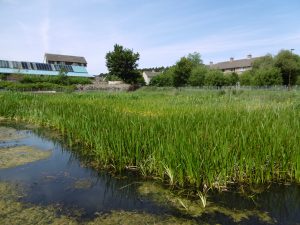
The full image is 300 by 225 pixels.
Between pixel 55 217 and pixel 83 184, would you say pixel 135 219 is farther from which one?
pixel 83 184

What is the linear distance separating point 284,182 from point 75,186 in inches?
114

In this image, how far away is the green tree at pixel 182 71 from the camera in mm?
45281

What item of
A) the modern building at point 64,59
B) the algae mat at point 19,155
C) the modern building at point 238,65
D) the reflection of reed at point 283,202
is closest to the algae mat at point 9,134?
the algae mat at point 19,155

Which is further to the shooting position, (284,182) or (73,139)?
(73,139)

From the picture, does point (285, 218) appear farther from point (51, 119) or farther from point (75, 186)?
point (51, 119)

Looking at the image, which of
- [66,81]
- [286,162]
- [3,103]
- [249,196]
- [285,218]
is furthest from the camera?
[66,81]

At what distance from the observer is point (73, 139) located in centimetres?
704

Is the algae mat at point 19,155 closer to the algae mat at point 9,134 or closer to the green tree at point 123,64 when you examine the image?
the algae mat at point 9,134

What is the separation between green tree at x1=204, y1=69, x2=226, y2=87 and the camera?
41875 mm

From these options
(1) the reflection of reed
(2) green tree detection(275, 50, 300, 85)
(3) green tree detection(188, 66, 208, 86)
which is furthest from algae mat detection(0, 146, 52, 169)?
(2) green tree detection(275, 50, 300, 85)

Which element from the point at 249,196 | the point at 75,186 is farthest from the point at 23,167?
the point at 249,196

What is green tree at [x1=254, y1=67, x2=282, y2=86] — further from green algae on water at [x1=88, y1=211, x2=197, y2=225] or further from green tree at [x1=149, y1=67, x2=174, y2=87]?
green algae on water at [x1=88, y1=211, x2=197, y2=225]

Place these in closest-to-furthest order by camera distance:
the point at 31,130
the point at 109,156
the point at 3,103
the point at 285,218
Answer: the point at 285,218 < the point at 109,156 < the point at 31,130 < the point at 3,103

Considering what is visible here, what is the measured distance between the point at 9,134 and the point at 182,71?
38.7 m
